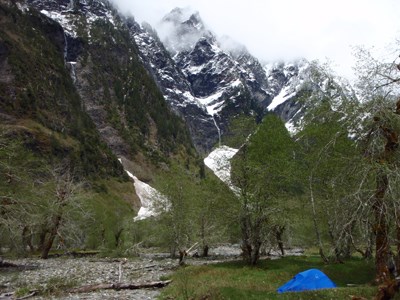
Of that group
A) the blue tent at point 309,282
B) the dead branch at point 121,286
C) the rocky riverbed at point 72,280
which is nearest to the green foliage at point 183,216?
the rocky riverbed at point 72,280

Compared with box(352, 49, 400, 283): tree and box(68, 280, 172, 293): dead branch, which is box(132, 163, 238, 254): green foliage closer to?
box(68, 280, 172, 293): dead branch

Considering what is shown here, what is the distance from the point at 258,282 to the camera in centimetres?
2381

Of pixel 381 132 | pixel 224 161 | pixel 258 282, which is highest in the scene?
pixel 224 161

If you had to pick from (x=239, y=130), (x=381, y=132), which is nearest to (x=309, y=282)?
(x=381, y=132)

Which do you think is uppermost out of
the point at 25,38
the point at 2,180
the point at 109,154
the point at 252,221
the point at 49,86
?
the point at 25,38

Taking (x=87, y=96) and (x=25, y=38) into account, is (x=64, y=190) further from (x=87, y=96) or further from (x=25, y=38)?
(x=87, y=96)

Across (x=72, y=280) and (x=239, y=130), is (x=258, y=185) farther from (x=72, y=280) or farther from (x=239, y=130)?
(x=72, y=280)

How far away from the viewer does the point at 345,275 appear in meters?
24.5

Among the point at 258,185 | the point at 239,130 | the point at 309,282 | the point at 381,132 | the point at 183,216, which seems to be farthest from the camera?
the point at 183,216

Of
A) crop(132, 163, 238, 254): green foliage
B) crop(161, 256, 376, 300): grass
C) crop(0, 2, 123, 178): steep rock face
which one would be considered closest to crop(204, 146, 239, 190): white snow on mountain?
crop(161, 256, 376, 300): grass

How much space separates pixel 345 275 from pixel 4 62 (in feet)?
494

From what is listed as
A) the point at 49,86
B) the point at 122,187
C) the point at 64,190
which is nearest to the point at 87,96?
the point at 49,86

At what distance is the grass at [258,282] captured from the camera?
17.1 meters

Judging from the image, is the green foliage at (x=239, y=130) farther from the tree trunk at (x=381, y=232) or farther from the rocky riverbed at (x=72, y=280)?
the tree trunk at (x=381, y=232)
